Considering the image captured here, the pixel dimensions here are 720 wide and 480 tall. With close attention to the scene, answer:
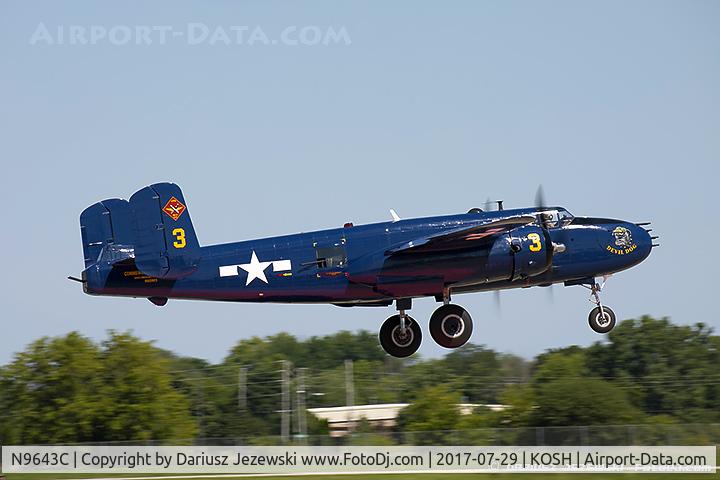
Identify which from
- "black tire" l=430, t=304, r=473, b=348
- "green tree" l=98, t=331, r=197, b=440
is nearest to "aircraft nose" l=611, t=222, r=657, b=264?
"black tire" l=430, t=304, r=473, b=348

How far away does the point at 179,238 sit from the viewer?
28359 mm

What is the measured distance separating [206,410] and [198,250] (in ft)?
151

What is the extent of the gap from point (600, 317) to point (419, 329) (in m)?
5.36

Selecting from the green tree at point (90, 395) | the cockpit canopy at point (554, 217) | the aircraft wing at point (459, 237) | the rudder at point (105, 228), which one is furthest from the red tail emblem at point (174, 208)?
the green tree at point (90, 395)

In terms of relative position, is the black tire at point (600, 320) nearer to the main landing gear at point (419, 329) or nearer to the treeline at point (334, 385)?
the main landing gear at point (419, 329)

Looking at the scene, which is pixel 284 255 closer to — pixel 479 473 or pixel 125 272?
pixel 125 272

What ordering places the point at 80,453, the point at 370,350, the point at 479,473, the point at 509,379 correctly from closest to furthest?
the point at 479,473 < the point at 80,453 < the point at 509,379 < the point at 370,350

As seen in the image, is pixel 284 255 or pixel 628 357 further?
pixel 628 357

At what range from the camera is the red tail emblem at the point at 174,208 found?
28.4m

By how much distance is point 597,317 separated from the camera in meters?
32.2

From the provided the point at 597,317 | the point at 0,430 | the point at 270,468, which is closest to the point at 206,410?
the point at 0,430

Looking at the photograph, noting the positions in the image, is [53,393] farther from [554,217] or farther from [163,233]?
[554,217]

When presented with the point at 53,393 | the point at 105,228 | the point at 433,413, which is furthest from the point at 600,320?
the point at 53,393

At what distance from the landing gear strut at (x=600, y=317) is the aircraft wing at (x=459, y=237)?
4071 millimetres
